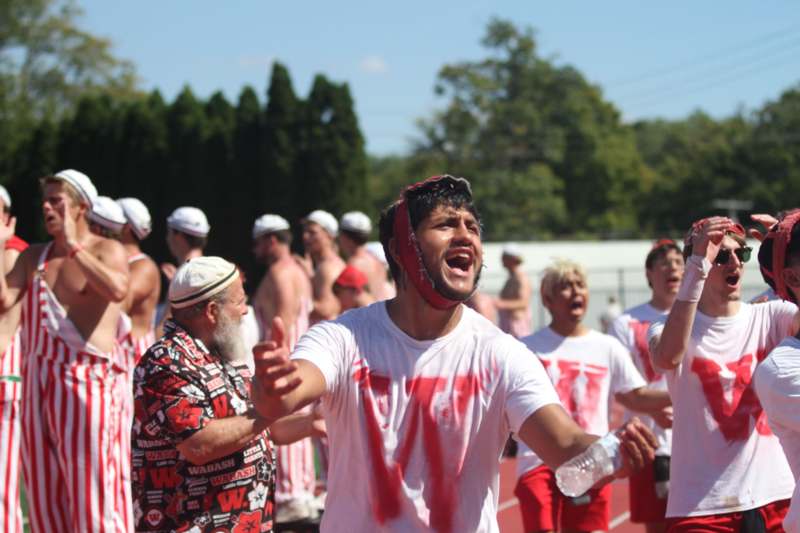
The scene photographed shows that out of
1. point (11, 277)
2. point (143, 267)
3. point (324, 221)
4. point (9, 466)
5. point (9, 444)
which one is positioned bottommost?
point (9, 466)

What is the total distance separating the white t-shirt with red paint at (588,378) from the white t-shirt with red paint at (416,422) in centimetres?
305

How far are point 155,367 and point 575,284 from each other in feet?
10.2

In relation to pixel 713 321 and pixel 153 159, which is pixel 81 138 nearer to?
pixel 153 159

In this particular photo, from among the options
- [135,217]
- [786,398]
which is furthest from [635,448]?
[135,217]

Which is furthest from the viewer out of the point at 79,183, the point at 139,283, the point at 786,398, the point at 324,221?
the point at 324,221

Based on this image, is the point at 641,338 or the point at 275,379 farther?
the point at 641,338

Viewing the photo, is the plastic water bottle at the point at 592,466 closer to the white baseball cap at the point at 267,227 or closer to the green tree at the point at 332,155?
the white baseball cap at the point at 267,227

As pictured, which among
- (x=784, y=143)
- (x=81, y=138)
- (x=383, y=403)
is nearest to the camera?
(x=383, y=403)

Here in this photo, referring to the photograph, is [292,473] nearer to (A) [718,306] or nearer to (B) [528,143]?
(A) [718,306]

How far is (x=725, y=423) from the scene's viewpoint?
5074 mm

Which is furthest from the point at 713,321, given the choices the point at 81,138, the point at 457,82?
the point at 457,82

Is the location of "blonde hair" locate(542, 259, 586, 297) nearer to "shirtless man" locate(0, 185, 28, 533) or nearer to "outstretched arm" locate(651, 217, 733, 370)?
"outstretched arm" locate(651, 217, 733, 370)

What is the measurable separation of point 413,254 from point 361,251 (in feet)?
21.2

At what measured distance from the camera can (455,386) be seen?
3.37 meters
